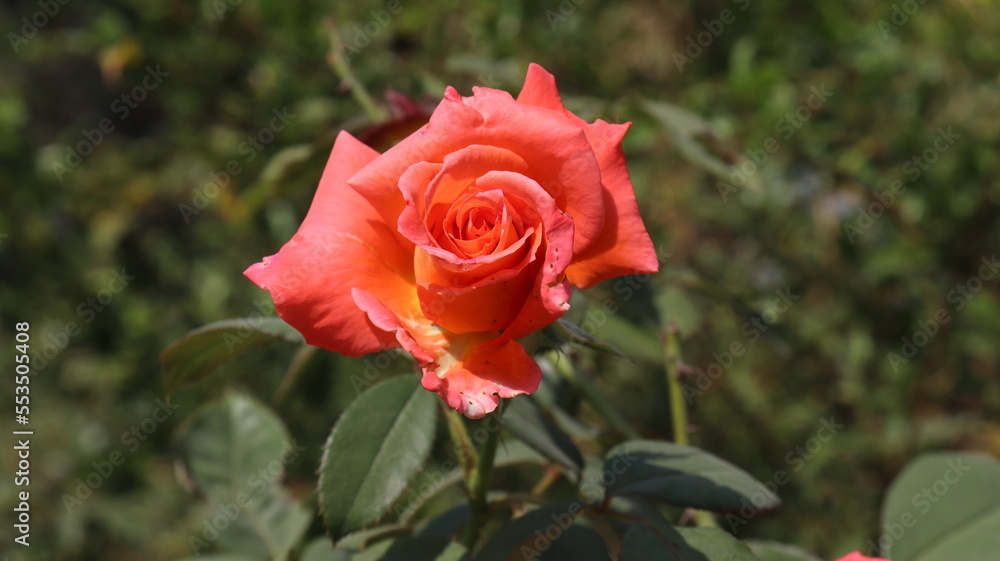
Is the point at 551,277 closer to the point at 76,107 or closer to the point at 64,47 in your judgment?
the point at 64,47

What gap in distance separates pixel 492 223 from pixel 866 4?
1577 mm

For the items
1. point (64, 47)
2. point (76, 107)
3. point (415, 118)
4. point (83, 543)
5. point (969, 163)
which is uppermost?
point (415, 118)

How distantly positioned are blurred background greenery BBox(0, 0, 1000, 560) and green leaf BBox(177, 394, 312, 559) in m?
0.53

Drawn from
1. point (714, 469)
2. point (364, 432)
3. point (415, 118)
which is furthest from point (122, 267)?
point (714, 469)

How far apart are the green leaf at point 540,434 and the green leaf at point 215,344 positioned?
196mm

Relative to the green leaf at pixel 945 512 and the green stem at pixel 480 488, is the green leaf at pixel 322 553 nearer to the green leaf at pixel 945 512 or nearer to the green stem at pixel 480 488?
the green stem at pixel 480 488

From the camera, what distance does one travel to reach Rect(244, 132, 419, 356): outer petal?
0.51 m

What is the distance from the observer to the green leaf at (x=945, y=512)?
33.7 inches

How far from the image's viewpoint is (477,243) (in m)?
0.51

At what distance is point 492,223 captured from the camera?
52 cm

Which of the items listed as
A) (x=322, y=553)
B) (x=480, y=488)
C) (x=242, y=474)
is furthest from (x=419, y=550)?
(x=242, y=474)

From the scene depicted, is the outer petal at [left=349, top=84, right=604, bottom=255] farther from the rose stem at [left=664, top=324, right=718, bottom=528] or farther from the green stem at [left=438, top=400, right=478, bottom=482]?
the rose stem at [left=664, top=324, right=718, bottom=528]

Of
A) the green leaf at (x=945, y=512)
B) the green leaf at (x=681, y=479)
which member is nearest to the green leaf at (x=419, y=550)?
the green leaf at (x=681, y=479)

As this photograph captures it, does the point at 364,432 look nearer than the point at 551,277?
No
